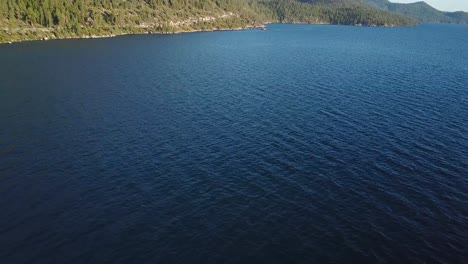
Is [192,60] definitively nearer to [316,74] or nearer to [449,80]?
[316,74]

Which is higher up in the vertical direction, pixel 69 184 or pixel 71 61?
pixel 71 61

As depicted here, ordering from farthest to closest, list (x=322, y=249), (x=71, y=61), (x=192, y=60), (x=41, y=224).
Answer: (x=192, y=60) < (x=71, y=61) < (x=41, y=224) < (x=322, y=249)

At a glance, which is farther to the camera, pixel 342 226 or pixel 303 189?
pixel 303 189

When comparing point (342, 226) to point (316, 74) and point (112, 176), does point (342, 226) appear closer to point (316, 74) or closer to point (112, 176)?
point (112, 176)

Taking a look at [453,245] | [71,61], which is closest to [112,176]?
[453,245]

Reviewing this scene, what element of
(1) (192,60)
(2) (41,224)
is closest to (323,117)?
(2) (41,224)

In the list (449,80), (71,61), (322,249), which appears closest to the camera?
(322,249)
